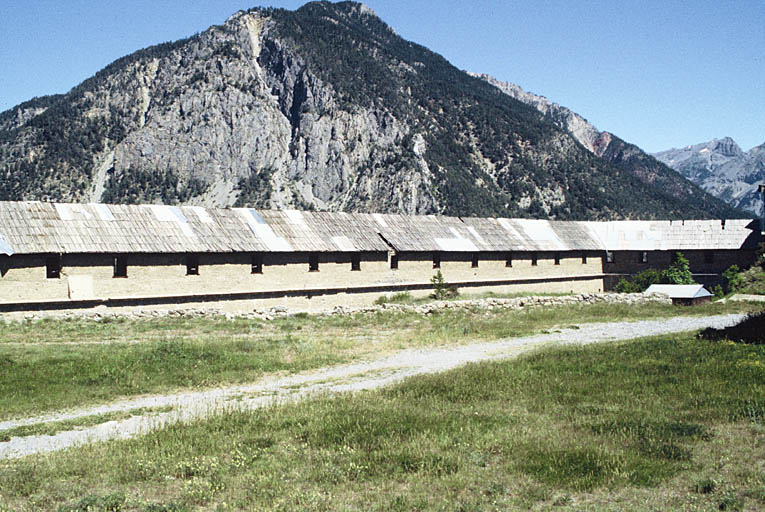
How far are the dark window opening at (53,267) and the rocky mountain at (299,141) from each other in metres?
115

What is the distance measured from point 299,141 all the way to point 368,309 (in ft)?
469

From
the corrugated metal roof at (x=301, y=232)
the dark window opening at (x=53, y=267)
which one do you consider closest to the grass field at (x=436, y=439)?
the dark window opening at (x=53, y=267)

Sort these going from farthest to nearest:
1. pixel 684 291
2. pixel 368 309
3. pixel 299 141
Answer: pixel 299 141
pixel 684 291
pixel 368 309

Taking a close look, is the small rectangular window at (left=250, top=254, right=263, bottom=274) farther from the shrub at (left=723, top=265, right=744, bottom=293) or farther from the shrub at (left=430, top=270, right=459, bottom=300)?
the shrub at (left=723, top=265, right=744, bottom=293)

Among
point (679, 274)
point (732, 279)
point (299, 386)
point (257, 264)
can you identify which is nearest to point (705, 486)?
point (299, 386)

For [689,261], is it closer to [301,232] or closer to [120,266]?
[301,232]

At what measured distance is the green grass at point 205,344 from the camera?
45.9 feet

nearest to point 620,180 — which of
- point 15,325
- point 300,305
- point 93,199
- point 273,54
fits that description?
point 273,54

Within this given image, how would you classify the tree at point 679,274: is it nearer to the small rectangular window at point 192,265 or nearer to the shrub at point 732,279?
the shrub at point 732,279

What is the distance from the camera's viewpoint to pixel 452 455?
848 centimetres

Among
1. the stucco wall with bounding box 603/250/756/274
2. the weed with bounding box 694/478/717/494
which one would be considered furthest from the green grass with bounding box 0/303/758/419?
the stucco wall with bounding box 603/250/756/274

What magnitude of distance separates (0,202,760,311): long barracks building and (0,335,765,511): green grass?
18765mm

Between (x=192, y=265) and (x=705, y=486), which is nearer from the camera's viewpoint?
(x=705, y=486)

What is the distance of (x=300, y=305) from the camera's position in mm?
32375
